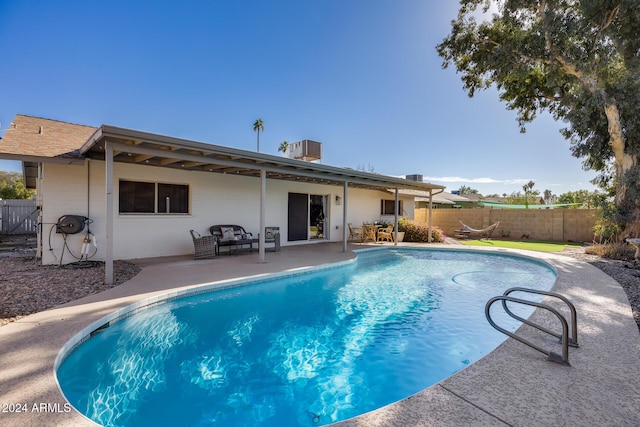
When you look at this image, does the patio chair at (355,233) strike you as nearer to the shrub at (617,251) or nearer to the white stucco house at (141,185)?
the white stucco house at (141,185)

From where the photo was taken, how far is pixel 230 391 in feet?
9.95

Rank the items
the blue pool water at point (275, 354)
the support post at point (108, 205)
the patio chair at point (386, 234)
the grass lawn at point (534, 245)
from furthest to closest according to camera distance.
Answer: the patio chair at point (386, 234) < the grass lawn at point (534, 245) < the support post at point (108, 205) < the blue pool water at point (275, 354)

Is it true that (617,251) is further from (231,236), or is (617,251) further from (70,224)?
(70,224)

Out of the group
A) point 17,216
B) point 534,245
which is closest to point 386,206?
point 534,245

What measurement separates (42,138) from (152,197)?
271cm

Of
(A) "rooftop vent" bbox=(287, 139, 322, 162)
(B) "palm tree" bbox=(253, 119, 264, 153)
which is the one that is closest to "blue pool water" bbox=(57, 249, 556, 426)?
(A) "rooftop vent" bbox=(287, 139, 322, 162)

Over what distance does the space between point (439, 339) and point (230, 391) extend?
2897mm

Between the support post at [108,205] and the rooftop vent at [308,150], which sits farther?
the rooftop vent at [308,150]

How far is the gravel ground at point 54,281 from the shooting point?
4.49m

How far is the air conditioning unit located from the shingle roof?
157 centimetres

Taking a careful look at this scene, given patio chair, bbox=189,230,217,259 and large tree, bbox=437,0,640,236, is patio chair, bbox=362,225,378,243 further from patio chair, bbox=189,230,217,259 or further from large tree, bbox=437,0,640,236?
large tree, bbox=437,0,640,236

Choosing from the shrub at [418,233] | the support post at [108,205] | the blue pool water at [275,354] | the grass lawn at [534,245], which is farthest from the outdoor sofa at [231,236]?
the grass lawn at [534,245]

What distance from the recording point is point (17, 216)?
49.3ft

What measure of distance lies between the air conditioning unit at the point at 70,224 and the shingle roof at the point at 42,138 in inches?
61.8
